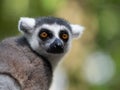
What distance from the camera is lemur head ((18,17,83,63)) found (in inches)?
382

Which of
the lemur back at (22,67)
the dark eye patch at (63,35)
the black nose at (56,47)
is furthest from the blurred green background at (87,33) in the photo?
the lemur back at (22,67)

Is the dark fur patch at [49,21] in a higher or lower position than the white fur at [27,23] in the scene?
higher

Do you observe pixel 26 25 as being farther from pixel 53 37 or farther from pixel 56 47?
pixel 56 47

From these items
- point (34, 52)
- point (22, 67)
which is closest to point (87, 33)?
point (34, 52)

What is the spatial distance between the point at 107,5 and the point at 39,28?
717 cm

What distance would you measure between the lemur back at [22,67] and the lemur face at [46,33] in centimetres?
16

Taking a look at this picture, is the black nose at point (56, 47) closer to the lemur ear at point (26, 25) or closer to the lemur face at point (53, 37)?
the lemur face at point (53, 37)

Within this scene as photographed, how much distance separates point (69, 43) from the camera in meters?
9.94

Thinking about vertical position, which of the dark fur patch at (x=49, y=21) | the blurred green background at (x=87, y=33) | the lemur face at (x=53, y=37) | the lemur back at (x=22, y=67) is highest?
the blurred green background at (x=87, y=33)

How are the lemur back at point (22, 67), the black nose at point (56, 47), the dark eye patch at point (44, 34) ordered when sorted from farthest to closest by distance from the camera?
the dark eye patch at point (44, 34) < the black nose at point (56, 47) < the lemur back at point (22, 67)

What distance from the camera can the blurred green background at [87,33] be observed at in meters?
14.8

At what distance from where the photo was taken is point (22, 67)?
9.24m

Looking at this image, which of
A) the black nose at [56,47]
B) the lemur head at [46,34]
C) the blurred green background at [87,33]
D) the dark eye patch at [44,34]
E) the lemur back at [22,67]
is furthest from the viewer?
the blurred green background at [87,33]

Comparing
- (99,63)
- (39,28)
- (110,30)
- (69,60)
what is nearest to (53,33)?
(39,28)
